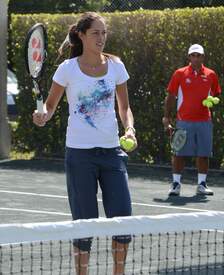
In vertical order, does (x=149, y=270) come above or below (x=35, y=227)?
below

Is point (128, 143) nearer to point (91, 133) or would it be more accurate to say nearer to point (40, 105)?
point (91, 133)

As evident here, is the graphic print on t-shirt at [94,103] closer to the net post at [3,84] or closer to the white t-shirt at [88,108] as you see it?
the white t-shirt at [88,108]

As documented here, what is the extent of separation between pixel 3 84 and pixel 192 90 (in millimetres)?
5064

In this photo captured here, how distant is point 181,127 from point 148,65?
10.6 feet

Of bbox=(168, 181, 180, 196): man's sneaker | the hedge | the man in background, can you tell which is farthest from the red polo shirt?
the hedge

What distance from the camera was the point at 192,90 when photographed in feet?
37.0

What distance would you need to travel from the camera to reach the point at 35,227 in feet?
16.8

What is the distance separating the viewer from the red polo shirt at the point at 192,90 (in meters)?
11.3

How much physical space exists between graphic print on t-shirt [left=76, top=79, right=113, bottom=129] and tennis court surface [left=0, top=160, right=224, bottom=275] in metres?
0.72

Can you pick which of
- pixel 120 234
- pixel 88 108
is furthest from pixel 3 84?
pixel 120 234

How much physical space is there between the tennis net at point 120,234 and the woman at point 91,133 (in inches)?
11.3

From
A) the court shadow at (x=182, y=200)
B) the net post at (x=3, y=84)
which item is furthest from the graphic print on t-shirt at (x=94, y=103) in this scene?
the net post at (x=3, y=84)

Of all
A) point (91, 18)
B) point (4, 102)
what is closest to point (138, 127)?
point (4, 102)

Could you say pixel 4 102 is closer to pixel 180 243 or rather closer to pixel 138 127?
pixel 138 127
